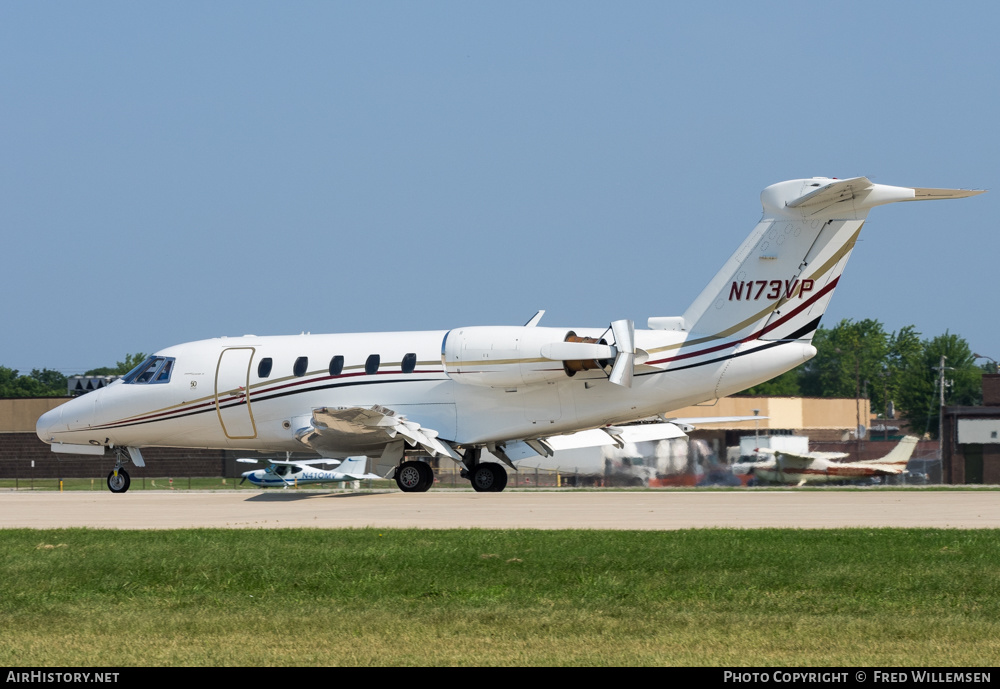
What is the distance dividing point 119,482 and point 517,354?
37.8 ft

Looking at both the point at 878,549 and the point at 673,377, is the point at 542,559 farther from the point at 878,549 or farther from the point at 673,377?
the point at 673,377

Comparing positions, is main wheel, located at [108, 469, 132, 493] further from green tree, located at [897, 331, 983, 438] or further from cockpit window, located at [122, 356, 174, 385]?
green tree, located at [897, 331, 983, 438]

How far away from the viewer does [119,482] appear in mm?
32031

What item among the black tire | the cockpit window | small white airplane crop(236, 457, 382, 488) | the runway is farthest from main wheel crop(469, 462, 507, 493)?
small white airplane crop(236, 457, 382, 488)

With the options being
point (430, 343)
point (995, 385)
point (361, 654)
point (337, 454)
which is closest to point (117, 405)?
point (337, 454)

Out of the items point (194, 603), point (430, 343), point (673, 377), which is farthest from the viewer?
point (430, 343)

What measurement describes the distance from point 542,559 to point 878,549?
→ 12.1ft

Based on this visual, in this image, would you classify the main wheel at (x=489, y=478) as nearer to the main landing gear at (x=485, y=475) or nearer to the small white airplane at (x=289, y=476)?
the main landing gear at (x=485, y=475)

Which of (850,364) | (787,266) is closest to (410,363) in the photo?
(787,266)

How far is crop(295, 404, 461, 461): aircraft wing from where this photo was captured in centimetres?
2775

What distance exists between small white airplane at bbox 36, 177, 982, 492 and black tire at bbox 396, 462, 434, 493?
33mm

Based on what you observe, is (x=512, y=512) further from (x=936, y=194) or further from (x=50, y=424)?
(x=50, y=424)

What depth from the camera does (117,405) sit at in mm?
31656
